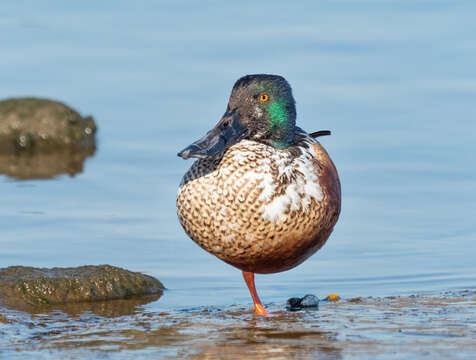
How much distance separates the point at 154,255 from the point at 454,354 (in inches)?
131

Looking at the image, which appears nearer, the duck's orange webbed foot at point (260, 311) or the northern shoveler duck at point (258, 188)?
the northern shoveler duck at point (258, 188)

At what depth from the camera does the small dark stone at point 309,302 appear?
6859 millimetres

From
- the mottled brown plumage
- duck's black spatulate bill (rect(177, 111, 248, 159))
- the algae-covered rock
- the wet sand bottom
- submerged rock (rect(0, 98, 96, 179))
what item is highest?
submerged rock (rect(0, 98, 96, 179))

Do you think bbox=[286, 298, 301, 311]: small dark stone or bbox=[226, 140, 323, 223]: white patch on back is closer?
bbox=[226, 140, 323, 223]: white patch on back

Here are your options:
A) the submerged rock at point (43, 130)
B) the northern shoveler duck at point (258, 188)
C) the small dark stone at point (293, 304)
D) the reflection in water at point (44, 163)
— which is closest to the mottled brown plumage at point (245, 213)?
the northern shoveler duck at point (258, 188)

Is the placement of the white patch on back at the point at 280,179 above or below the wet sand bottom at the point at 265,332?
above

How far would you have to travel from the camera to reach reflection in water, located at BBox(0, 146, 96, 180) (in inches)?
433

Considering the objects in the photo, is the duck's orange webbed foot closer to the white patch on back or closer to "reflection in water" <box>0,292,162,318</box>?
the white patch on back

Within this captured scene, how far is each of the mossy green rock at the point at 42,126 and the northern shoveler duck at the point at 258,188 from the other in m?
5.81

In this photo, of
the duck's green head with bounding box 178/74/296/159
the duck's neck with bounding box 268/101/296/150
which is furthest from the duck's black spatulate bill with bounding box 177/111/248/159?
the duck's neck with bounding box 268/101/296/150

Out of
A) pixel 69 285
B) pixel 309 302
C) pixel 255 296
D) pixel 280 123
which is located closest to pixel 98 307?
pixel 69 285

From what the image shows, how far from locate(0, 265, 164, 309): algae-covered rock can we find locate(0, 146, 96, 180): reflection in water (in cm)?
351

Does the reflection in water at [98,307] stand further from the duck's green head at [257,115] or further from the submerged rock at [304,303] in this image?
the duck's green head at [257,115]

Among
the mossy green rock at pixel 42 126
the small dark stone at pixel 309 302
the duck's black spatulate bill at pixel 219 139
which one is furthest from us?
the mossy green rock at pixel 42 126
